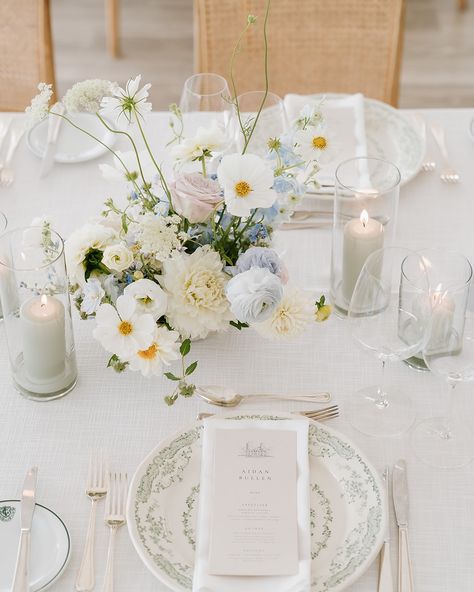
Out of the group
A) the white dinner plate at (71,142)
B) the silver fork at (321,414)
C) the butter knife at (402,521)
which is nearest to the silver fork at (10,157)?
the white dinner plate at (71,142)

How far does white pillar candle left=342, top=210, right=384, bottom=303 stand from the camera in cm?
155

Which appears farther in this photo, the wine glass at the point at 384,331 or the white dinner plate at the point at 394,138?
the white dinner plate at the point at 394,138

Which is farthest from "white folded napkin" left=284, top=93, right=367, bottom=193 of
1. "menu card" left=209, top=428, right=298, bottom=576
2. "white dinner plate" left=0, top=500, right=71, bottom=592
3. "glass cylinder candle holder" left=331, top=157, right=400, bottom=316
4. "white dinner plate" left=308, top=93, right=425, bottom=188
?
"white dinner plate" left=0, top=500, right=71, bottom=592

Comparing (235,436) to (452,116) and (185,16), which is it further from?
(185,16)

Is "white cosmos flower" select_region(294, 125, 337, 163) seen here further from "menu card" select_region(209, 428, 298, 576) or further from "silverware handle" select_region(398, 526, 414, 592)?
"silverware handle" select_region(398, 526, 414, 592)

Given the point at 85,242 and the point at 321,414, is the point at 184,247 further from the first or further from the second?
the point at 321,414

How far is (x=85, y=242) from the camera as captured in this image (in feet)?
4.39

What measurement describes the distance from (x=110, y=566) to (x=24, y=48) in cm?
157

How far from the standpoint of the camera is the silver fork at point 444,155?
1853 millimetres

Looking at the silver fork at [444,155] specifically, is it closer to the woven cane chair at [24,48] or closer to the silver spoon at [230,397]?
the silver spoon at [230,397]

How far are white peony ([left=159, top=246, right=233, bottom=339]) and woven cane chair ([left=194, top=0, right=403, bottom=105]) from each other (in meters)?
1.19

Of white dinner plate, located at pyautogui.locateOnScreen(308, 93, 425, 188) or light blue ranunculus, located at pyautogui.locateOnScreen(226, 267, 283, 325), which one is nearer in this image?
light blue ranunculus, located at pyautogui.locateOnScreen(226, 267, 283, 325)

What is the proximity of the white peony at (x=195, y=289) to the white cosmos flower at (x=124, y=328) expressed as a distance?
7 centimetres

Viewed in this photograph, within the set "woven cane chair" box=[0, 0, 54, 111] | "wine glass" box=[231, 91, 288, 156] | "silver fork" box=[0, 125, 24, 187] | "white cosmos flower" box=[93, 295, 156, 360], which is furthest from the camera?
"woven cane chair" box=[0, 0, 54, 111]
